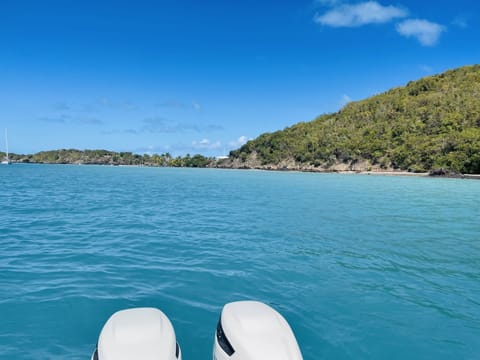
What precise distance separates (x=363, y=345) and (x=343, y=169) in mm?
128378

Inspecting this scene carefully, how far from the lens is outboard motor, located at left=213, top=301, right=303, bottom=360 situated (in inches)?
132

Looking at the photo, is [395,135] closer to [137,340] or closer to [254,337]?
[254,337]

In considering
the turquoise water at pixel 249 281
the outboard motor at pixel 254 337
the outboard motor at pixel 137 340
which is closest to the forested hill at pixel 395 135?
the turquoise water at pixel 249 281

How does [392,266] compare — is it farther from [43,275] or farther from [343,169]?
[343,169]

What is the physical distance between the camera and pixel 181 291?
755 cm

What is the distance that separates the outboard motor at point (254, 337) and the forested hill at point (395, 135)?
96194 mm

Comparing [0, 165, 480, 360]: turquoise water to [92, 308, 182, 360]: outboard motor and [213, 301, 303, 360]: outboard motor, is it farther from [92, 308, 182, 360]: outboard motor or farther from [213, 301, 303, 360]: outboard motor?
[92, 308, 182, 360]: outboard motor

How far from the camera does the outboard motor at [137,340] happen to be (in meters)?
3.21

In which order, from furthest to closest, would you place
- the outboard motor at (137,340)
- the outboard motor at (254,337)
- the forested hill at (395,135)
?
the forested hill at (395,135), the outboard motor at (254,337), the outboard motor at (137,340)

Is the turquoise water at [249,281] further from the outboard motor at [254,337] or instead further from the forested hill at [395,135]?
the forested hill at [395,135]

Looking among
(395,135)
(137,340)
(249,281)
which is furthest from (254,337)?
(395,135)

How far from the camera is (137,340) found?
3354mm

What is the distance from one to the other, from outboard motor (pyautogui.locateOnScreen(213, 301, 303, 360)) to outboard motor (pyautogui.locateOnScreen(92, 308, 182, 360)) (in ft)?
1.83

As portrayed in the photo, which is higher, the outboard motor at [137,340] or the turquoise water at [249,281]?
the outboard motor at [137,340]
